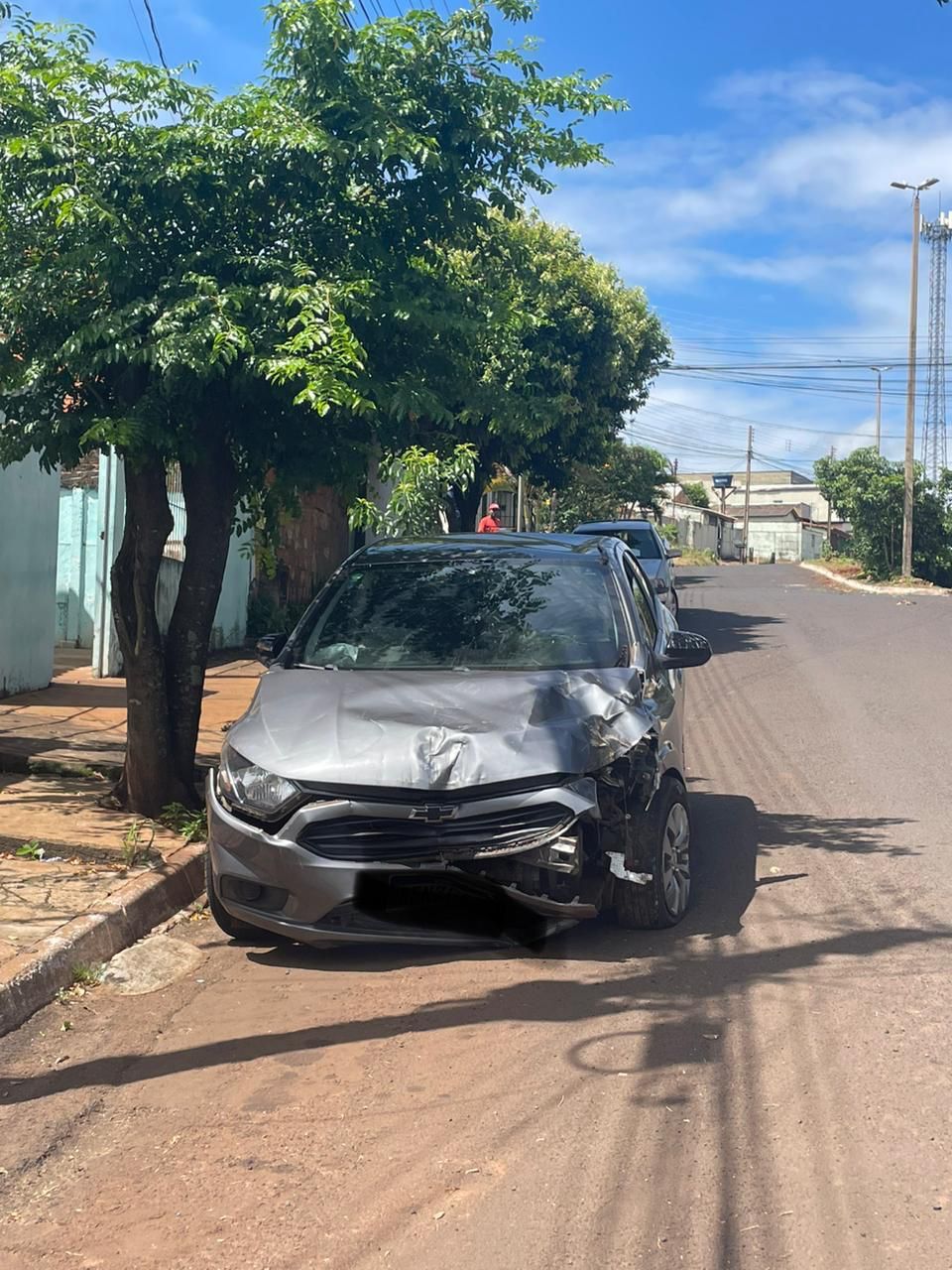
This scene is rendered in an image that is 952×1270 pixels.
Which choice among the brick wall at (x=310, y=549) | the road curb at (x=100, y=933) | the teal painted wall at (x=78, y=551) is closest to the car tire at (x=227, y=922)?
the road curb at (x=100, y=933)

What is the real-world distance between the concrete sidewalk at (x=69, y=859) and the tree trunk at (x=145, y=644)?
27cm

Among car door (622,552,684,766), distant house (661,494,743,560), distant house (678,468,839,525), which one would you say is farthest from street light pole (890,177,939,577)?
distant house (678,468,839,525)

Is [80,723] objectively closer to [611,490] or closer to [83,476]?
[83,476]

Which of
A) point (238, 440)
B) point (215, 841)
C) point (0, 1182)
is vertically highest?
point (238, 440)

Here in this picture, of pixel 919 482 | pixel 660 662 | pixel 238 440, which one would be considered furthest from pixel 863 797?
pixel 919 482

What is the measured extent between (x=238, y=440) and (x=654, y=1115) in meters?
4.84

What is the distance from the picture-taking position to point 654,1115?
3811 mm

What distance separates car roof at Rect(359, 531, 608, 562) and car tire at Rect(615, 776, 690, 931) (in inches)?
61.6

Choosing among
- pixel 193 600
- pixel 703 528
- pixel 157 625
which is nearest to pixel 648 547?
pixel 193 600

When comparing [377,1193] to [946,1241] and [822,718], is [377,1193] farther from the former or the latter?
[822,718]

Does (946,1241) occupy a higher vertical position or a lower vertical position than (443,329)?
lower

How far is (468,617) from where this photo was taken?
20.5 ft

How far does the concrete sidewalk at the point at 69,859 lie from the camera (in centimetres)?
510

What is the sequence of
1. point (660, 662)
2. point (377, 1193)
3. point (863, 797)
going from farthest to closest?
1. point (863, 797)
2. point (660, 662)
3. point (377, 1193)
